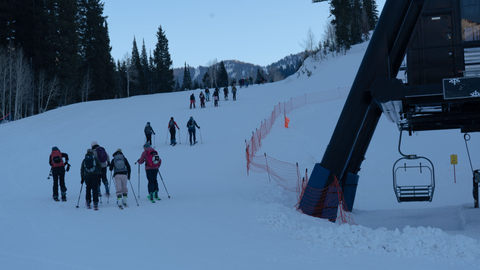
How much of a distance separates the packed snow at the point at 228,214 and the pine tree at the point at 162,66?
61505 mm

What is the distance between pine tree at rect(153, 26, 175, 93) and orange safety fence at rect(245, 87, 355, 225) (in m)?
57.0

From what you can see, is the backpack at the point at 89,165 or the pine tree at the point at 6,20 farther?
the pine tree at the point at 6,20

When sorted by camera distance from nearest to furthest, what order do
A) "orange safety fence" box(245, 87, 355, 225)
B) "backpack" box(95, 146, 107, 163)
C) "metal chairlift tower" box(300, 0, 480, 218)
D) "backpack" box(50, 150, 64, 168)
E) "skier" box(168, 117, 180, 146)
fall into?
1. "metal chairlift tower" box(300, 0, 480, 218)
2. "orange safety fence" box(245, 87, 355, 225)
3. "backpack" box(50, 150, 64, 168)
4. "backpack" box(95, 146, 107, 163)
5. "skier" box(168, 117, 180, 146)

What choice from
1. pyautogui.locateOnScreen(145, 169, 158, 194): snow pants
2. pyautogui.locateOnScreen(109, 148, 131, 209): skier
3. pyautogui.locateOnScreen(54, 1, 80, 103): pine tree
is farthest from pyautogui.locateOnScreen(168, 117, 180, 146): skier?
pyautogui.locateOnScreen(54, 1, 80, 103): pine tree

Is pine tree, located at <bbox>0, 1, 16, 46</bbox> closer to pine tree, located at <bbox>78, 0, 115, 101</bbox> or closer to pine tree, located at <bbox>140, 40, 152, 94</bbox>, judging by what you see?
pine tree, located at <bbox>78, 0, 115, 101</bbox>

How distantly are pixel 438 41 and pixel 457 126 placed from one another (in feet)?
11.6

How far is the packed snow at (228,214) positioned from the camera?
22.1 feet

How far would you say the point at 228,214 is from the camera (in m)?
10.2

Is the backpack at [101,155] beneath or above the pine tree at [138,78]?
beneath

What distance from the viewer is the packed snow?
673 centimetres

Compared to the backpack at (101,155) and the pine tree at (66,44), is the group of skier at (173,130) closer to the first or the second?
the backpack at (101,155)

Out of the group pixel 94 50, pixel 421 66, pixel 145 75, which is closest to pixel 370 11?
pixel 145 75

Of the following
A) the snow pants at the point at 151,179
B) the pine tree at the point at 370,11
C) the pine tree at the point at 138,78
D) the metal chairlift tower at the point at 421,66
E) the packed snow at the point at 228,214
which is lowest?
the packed snow at the point at 228,214

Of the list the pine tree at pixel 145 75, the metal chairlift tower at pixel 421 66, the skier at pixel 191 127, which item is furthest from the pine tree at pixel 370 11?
the metal chairlift tower at pixel 421 66
